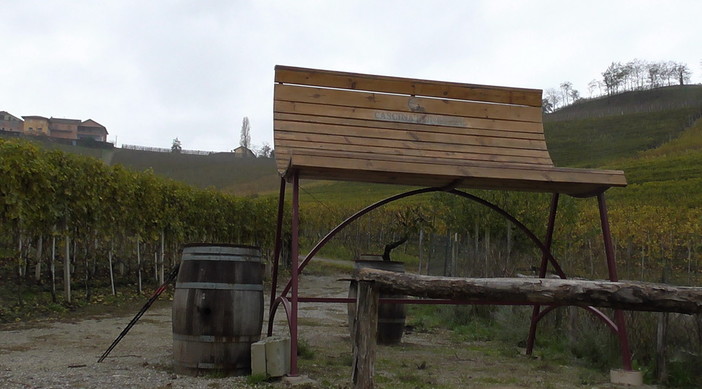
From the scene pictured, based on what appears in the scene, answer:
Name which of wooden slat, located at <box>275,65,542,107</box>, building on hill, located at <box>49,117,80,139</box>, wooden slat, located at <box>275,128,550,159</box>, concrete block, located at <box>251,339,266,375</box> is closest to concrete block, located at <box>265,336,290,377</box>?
concrete block, located at <box>251,339,266,375</box>

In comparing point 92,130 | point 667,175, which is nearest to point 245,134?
point 92,130

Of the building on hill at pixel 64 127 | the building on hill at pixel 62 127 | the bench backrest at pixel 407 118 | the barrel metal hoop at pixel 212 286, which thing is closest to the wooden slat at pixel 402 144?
the bench backrest at pixel 407 118

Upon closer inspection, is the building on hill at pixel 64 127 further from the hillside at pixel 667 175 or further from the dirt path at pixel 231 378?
the dirt path at pixel 231 378

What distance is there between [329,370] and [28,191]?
593cm

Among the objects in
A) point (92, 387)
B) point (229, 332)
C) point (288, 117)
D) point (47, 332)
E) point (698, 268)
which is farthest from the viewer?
point (698, 268)

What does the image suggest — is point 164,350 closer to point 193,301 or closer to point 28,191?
point 193,301

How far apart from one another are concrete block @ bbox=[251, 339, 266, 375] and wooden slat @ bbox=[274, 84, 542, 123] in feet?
8.03

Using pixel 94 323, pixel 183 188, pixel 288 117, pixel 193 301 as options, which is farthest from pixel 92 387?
pixel 183 188

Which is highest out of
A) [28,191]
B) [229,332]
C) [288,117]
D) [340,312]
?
[288,117]

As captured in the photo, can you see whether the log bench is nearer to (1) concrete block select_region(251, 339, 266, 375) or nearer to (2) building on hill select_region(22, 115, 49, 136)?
(1) concrete block select_region(251, 339, 266, 375)

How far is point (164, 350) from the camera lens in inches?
254

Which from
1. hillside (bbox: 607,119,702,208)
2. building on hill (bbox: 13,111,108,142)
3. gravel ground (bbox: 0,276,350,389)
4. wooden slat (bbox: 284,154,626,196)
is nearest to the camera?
gravel ground (bbox: 0,276,350,389)

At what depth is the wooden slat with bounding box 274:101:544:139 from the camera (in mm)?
6180

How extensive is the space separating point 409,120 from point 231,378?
3.07m
